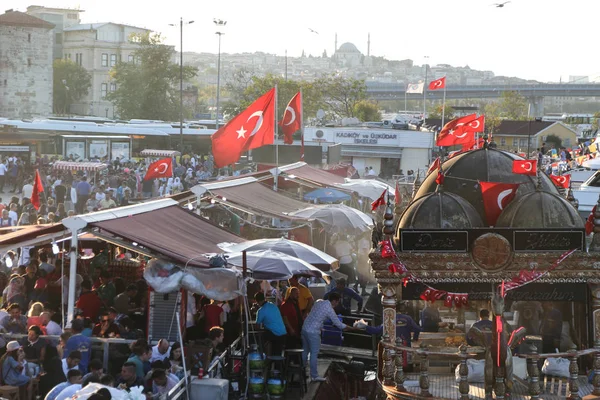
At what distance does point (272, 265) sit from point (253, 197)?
7.26 m

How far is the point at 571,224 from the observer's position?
36.8 feet

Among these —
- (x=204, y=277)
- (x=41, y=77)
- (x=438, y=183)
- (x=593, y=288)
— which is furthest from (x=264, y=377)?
(x=41, y=77)

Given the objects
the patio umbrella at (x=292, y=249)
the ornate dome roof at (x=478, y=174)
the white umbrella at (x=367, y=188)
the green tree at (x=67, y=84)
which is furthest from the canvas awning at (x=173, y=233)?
the green tree at (x=67, y=84)

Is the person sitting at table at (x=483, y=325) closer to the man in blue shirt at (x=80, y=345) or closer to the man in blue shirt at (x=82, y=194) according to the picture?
the man in blue shirt at (x=80, y=345)

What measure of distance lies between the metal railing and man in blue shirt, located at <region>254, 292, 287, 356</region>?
6.97ft

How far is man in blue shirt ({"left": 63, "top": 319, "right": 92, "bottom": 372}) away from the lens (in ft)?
36.4

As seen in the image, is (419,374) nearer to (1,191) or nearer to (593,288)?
(593,288)

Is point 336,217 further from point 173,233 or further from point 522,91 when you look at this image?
point 522,91

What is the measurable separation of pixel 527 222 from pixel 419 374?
7.31 ft

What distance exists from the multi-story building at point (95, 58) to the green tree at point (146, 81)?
2100 centimetres

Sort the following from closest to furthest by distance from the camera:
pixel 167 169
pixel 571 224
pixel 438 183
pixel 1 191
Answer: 1. pixel 571 224
2. pixel 438 183
3. pixel 167 169
4. pixel 1 191

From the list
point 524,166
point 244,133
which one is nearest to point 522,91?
point 244,133

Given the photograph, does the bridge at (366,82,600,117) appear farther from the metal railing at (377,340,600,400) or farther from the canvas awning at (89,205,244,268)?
the metal railing at (377,340,600,400)

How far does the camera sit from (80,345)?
11.1 meters
